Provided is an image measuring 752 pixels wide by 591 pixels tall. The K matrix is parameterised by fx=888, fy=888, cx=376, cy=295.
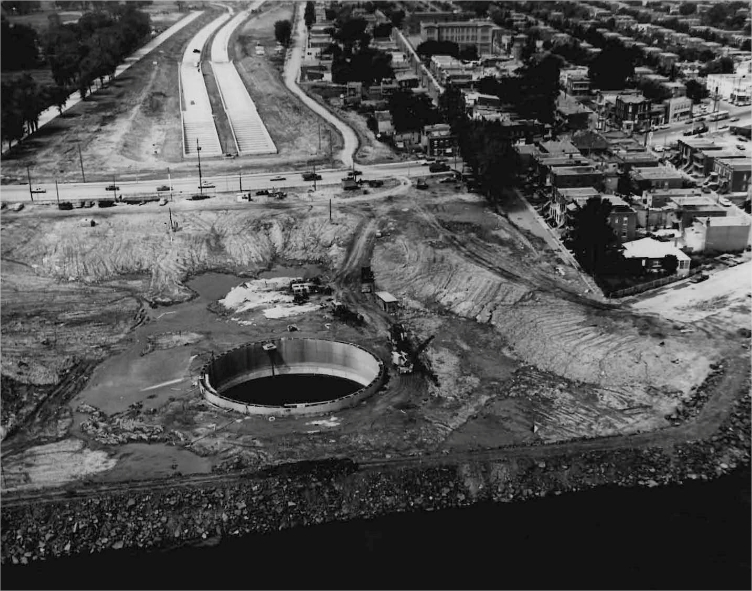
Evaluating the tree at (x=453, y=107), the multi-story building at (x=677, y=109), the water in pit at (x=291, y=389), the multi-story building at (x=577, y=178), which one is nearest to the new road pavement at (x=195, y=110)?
the tree at (x=453, y=107)

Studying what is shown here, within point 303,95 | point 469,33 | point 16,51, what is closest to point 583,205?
point 303,95

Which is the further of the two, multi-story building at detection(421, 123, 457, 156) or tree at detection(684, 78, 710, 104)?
tree at detection(684, 78, 710, 104)

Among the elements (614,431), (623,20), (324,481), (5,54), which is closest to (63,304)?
(324,481)

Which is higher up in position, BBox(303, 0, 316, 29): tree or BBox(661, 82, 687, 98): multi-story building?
BBox(303, 0, 316, 29): tree

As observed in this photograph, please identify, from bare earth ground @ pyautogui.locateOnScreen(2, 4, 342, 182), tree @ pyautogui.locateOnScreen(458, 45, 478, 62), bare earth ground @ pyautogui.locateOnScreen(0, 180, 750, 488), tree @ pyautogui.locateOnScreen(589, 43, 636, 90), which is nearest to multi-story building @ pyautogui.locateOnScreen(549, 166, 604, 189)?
bare earth ground @ pyautogui.locateOnScreen(0, 180, 750, 488)

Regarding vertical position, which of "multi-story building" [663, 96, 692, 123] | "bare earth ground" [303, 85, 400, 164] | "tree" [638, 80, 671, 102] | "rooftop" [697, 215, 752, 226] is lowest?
"rooftop" [697, 215, 752, 226]

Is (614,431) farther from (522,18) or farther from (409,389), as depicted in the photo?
(522,18)

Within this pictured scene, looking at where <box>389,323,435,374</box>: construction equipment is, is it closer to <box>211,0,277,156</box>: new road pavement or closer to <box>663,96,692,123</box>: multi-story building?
<box>211,0,277,156</box>: new road pavement
